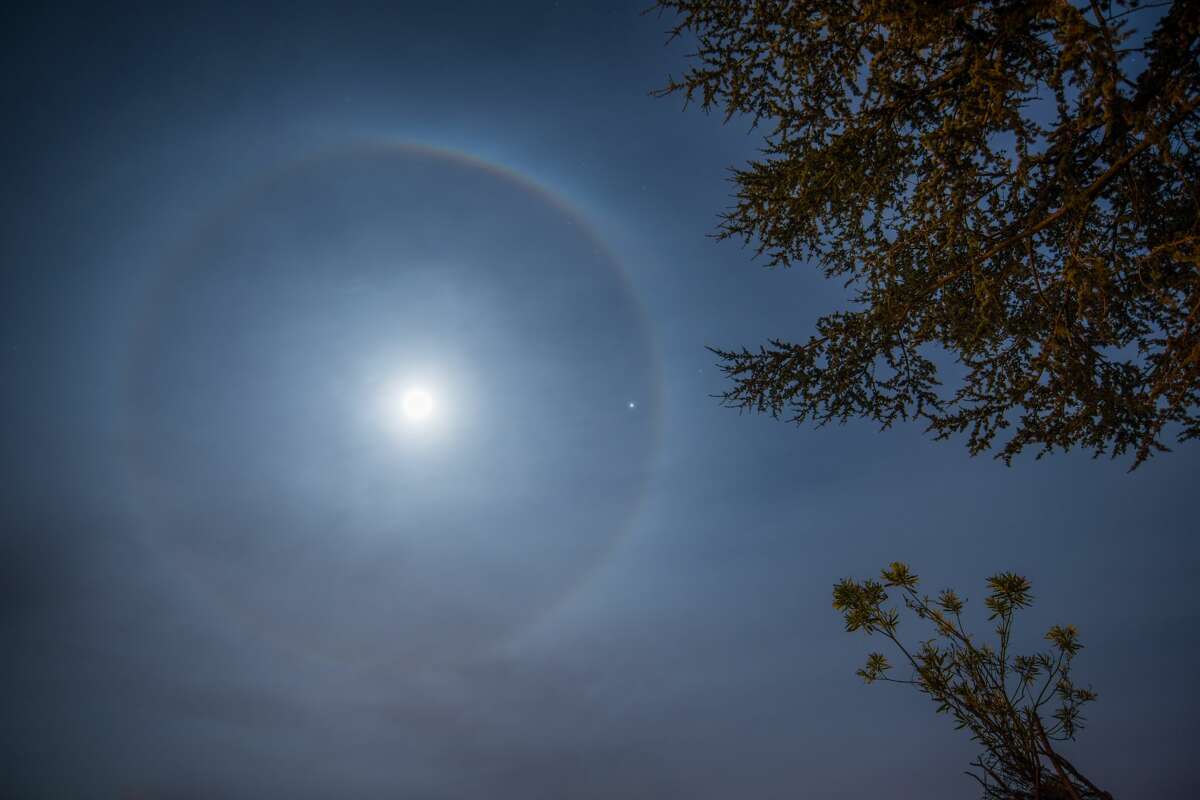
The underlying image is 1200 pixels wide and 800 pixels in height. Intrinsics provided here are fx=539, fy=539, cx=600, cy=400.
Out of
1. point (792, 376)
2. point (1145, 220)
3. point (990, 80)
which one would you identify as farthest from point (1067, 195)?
point (792, 376)

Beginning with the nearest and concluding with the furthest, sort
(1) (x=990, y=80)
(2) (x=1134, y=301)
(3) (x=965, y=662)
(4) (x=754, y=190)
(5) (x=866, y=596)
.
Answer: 1. (3) (x=965, y=662)
2. (5) (x=866, y=596)
3. (1) (x=990, y=80)
4. (4) (x=754, y=190)
5. (2) (x=1134, y=301)

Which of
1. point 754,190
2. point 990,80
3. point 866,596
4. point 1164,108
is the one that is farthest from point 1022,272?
point 866,596

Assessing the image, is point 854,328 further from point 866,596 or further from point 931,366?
point 866,596

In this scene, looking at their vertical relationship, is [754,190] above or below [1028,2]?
above

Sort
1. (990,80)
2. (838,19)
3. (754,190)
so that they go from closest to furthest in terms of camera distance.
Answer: (990,80)
(838,19)
(754,190)

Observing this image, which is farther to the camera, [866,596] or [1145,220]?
[1145,220]

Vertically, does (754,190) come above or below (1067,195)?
above

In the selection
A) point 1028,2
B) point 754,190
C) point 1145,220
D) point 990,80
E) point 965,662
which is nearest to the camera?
point 965,662

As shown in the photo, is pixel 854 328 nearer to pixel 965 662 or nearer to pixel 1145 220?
pixel 1145 220

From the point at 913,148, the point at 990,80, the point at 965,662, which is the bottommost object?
the point at 965,662
